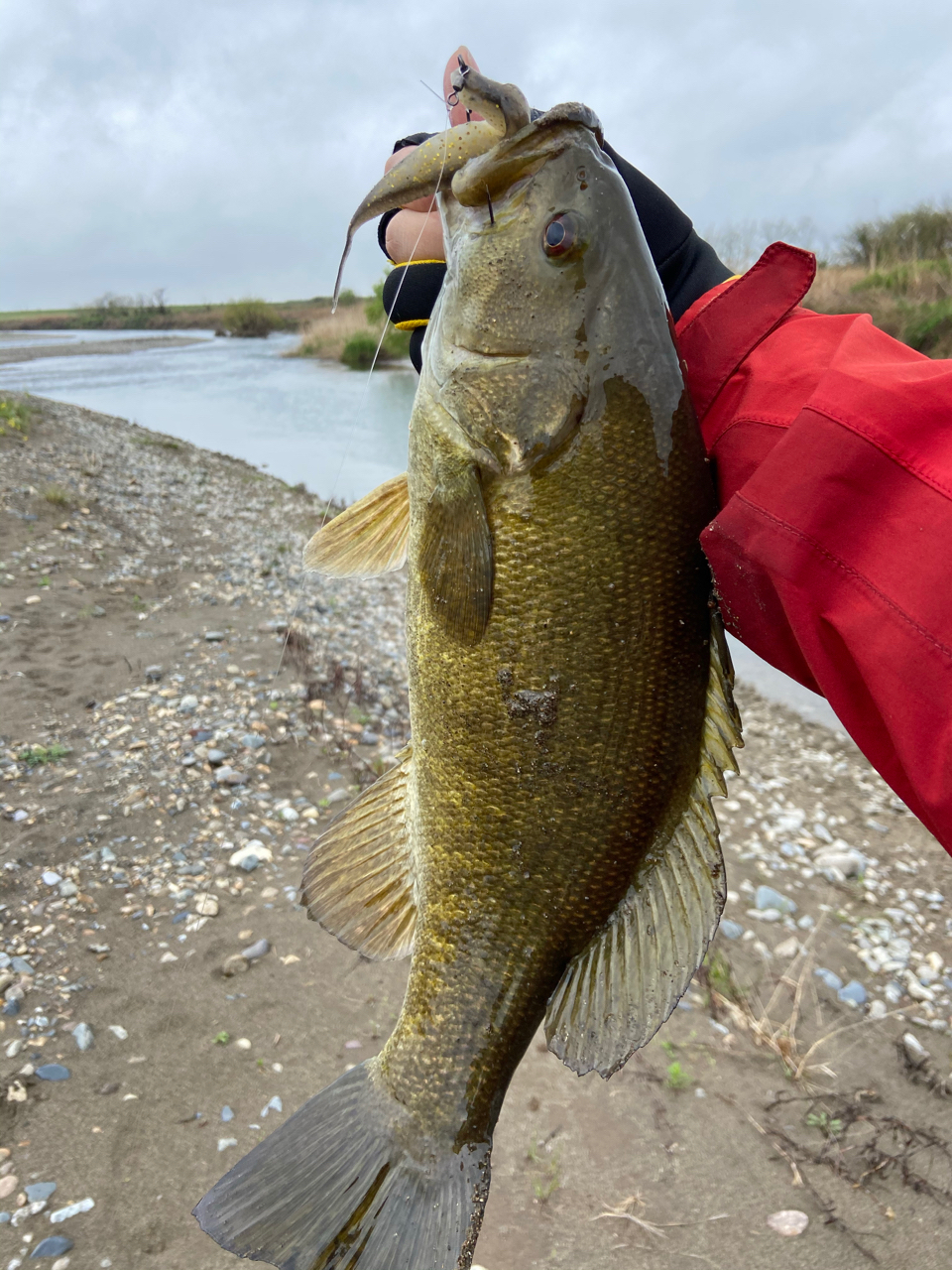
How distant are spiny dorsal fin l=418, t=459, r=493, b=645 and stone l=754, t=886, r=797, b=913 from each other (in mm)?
3603

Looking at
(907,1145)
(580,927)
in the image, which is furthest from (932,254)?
(580,927)

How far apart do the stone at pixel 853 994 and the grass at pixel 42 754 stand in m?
4.38

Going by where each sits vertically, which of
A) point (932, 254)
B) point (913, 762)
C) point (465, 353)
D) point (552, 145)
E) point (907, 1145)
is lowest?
point (907, 1145)

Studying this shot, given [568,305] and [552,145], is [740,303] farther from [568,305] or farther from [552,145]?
[552,145]

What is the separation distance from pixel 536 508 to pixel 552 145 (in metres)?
0.71

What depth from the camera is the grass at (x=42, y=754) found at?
4195mm

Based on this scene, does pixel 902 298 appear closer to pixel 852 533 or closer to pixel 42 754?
pixel 42 754

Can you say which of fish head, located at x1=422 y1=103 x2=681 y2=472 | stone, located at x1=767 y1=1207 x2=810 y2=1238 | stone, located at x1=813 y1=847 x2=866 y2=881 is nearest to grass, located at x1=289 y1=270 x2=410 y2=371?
stone, located at x1=813 y1=847 x2=866 y2=881

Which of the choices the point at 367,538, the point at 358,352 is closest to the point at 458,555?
the point at 367,538

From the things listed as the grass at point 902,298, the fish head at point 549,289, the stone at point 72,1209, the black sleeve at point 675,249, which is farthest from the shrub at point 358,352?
the stone at point 72,1209

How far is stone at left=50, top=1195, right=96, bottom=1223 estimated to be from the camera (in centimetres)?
234

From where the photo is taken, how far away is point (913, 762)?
3.66 ft

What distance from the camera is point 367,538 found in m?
1.96

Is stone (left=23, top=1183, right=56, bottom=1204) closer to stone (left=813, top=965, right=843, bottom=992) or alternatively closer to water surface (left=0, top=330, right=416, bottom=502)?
stone (left=813, top=965, right=843, bottom=992)
